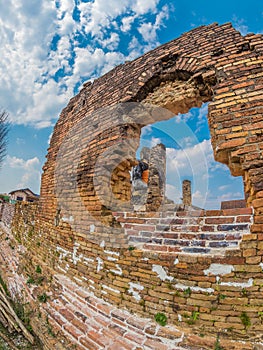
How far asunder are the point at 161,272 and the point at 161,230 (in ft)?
1.60

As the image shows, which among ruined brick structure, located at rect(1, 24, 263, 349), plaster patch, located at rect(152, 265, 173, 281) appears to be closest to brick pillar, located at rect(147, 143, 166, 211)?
ruined brick structure, located at rect(1, 24, 263, 349)

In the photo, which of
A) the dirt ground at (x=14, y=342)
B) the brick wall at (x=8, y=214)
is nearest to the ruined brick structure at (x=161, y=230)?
the dirt ground at (x=14, y=342)

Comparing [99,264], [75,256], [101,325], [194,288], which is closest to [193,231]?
[194,288]

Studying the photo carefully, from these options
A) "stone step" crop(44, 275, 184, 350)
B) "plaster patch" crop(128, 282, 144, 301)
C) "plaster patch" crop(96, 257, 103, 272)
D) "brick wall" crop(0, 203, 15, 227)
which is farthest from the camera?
"brick wall" crop(0, 203, 15, 227)

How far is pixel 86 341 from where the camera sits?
2.64m

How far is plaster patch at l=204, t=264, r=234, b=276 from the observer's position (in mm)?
2189

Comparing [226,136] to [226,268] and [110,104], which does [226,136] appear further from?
[110,104]

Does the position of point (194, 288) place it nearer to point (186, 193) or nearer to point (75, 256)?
point (75, 256)

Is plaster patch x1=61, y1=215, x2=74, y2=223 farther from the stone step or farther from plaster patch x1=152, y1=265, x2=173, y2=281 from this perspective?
plaster patch x1=152, y1=265, x2=173, y2=281

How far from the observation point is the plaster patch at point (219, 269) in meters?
2.19

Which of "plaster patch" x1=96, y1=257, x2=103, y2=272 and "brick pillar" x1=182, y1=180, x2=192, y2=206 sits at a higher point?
"brick pillar" x1=182, y1=180, x2=192, y2=206

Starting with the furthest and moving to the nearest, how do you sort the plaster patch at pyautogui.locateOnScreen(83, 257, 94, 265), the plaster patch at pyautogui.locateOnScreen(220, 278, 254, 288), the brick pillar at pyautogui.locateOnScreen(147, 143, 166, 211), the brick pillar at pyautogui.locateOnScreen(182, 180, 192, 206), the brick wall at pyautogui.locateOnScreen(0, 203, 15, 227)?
the brick pillar at pyautogui.locateOnScreen(182, 180, 192, 206) < the brick wall at pyautogui.locateOnScreen(0, 203, 15, 227) < the brick pillar at pyautogui.locateOnScreen(147, 143, 166, 211) < the plaster patch at pyautogui.locateOnScreen(83, 257, 94, 265) < the plaster patch at pyautogui.locateOnScreen(220, 278, 254, 288)

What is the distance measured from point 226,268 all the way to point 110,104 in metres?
3.18

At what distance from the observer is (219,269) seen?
2.22 m
